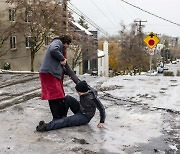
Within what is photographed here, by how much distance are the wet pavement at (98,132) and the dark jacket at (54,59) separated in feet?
2.92

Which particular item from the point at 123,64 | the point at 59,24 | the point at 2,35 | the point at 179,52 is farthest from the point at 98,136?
the point at 179,52

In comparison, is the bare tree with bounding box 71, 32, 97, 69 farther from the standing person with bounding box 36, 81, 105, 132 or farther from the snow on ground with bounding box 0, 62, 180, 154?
the standing person with bounding box 36, 81, 105, 132

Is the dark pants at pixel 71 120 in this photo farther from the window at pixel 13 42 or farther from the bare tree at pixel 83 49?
the bare tree at pixel 83 49

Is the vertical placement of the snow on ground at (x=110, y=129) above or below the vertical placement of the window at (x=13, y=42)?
below

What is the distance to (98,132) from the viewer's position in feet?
16.3

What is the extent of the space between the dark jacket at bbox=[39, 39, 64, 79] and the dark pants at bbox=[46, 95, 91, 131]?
0.50 meters

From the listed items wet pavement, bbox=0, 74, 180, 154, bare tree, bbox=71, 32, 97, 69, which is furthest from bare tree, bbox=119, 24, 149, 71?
wet pavement, bbox=0, 74, 180, 154

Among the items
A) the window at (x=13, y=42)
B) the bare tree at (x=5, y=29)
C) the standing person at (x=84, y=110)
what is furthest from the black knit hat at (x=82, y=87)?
the window at (x=13, y=42)

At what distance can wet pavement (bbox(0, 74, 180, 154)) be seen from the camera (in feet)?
13.9

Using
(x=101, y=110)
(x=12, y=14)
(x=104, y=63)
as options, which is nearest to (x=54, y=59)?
(x=101, y=110)

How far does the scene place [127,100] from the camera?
775 cm

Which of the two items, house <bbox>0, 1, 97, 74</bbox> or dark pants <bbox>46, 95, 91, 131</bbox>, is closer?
dark pants <bbox>46, 95, 91, 131</bbox>

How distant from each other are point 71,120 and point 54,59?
96 centimetres

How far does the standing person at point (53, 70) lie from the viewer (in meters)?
5.02
